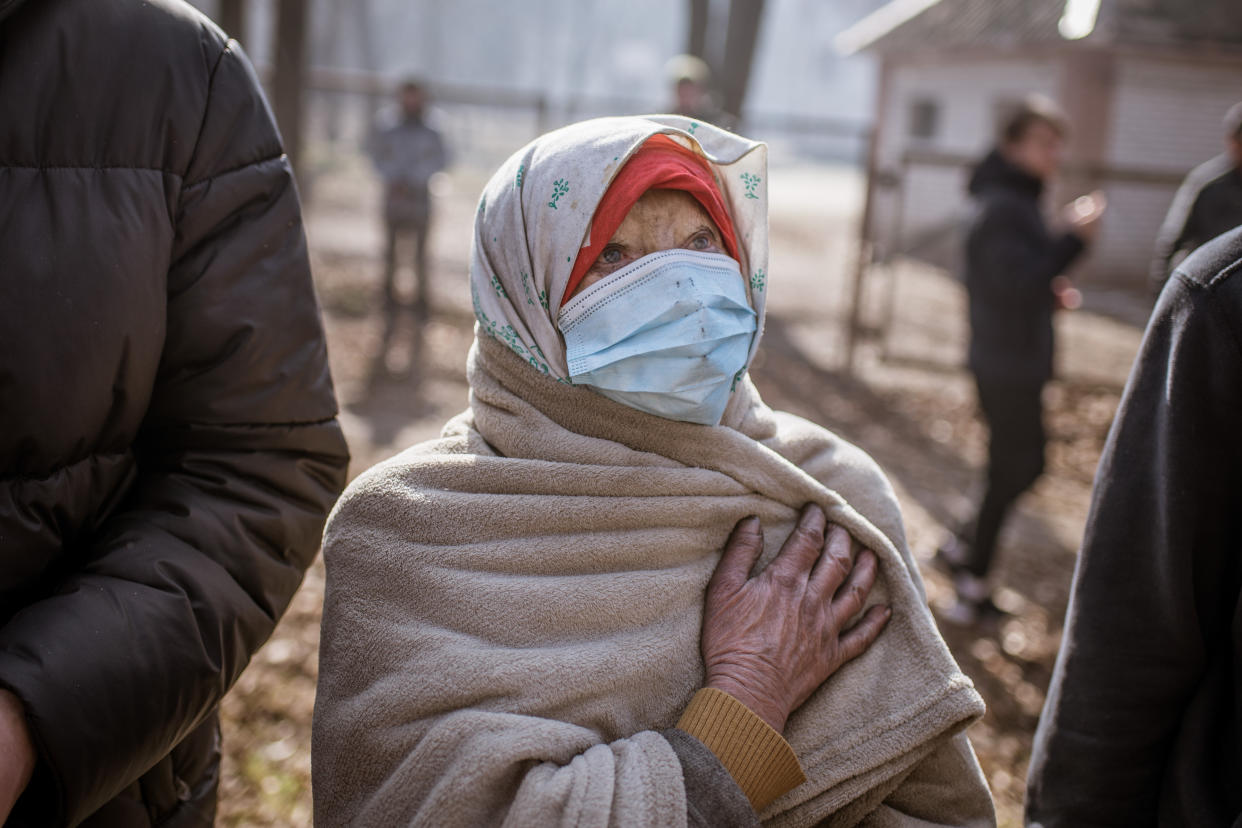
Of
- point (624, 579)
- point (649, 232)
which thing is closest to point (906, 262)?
point (649, 232)

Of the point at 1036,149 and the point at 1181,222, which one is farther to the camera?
the point at 1181,222

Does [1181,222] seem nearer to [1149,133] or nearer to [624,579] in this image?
[624,579]

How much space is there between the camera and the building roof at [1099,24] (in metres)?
14.6

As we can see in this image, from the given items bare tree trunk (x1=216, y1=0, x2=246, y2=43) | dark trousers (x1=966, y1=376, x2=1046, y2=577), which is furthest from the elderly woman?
bare tree trunk (x1=216, y1=0, x2=246, y2=43)

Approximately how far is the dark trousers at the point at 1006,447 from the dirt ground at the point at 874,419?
1.33ft

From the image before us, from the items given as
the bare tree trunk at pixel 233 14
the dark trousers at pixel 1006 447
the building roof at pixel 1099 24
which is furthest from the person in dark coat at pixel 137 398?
the building roof at pixel 1099 24

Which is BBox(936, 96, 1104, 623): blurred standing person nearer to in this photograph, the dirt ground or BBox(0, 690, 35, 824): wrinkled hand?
the dirt ground

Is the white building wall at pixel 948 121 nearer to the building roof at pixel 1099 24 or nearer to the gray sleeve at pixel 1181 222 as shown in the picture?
the building roof at pixel 1099 24

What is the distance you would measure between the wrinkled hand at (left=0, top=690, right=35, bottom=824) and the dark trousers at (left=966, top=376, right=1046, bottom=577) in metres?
4.01

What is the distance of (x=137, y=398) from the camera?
1448 mm

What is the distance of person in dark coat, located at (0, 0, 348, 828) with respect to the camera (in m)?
1.33

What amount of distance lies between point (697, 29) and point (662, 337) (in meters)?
13.7

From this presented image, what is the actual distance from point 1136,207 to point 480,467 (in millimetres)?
16072

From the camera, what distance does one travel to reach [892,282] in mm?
8523
